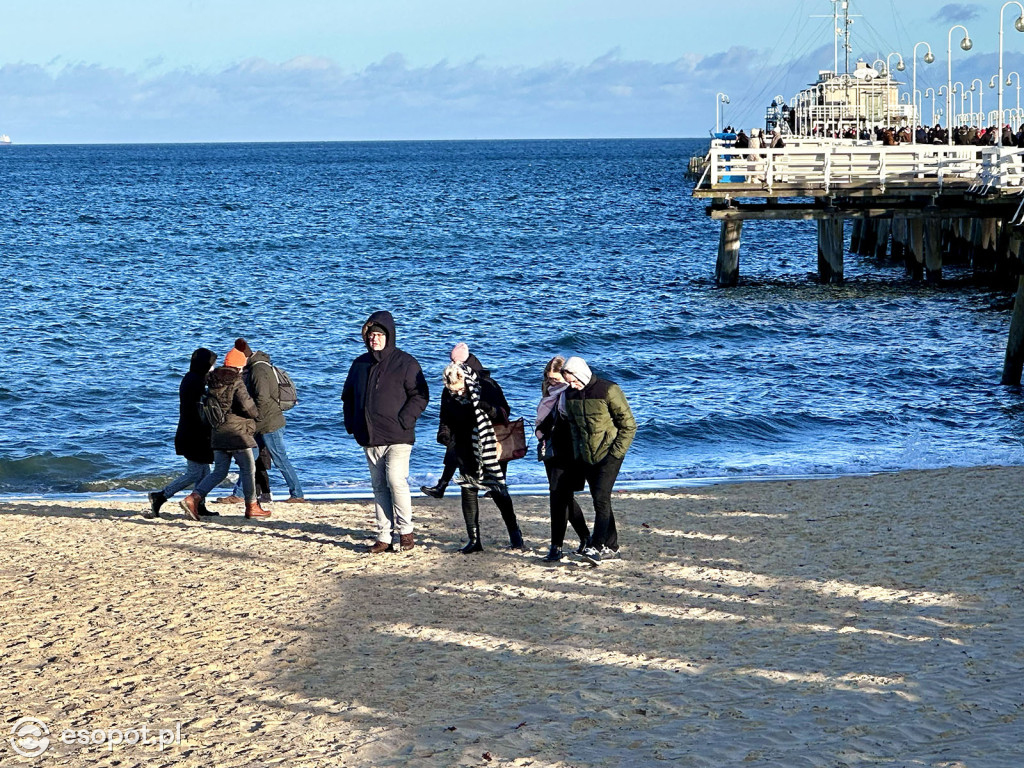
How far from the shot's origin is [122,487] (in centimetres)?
1529

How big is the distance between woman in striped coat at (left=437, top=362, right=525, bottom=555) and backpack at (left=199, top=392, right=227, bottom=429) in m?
2.34

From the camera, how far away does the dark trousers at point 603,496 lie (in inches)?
361

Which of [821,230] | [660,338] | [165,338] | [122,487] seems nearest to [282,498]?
[122,487]

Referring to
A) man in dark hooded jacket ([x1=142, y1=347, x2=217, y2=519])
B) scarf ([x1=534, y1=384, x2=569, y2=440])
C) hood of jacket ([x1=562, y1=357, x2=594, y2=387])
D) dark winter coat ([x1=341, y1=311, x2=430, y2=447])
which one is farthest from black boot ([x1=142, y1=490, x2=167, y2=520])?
hood of jacket ([x1=562, y1=357, x2=594, y2=387])

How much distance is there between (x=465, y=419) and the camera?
945cm

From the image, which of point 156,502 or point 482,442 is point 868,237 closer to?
point 156,502

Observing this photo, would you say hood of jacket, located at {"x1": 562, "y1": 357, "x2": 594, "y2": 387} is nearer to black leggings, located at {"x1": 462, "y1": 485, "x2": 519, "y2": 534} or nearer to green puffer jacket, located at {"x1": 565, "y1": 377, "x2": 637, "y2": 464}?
green puffer jacket, located at {"x1": 565, "y1": 377, "x2": 637, "y2": 464}

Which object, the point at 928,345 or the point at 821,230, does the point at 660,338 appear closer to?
the point at 928,345

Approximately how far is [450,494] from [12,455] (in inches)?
276

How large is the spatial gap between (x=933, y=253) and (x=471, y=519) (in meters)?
27.1

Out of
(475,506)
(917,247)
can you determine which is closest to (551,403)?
(475,506)

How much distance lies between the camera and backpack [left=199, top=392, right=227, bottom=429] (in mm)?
10945

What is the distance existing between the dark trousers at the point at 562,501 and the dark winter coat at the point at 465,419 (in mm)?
521

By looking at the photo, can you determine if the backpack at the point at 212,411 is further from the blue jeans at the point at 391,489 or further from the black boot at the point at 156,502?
the blue jeans at the point at 391,489
